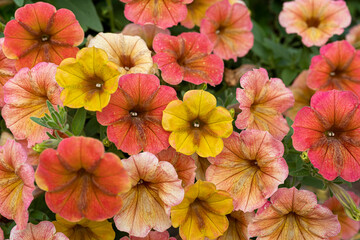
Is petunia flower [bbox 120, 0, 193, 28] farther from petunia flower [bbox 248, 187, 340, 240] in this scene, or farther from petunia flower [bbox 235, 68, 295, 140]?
petunia flower [bbox 248, 187, 340, 240]

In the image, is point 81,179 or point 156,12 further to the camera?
point 156,12

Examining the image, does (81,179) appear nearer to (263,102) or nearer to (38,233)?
(38,233)

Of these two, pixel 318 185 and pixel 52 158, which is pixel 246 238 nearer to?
pixel 318 185

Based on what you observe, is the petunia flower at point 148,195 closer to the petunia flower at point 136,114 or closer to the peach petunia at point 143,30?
the petunia flower at point 136,114

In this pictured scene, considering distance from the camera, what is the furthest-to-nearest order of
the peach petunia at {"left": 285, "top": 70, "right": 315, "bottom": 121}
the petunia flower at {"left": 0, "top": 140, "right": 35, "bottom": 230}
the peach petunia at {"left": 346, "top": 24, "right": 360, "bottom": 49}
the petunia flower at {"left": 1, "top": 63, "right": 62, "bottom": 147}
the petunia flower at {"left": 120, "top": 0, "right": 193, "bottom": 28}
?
the peach petunia at {"left": 346, "top": 24, "right": 360, "bottom": 49}, the peach petunia at {"left": 285, "top": 70, "right": 315, "bottom": 121}, the petunia flower at {"left": 120, "top": 0, "right": 193, "bottom": 28}, the petunia flower at {"left": 1, "top": 63, "right": 62, "bottom": 147}, the petunia flower at {"left": 0, "top": 140, "right": 35, "bottom": 230}

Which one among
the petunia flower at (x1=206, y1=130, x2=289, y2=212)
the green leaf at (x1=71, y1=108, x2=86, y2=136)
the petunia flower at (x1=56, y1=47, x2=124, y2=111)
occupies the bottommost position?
the petunia flower at (x1=206, y1=130, x2=289, y2=212)

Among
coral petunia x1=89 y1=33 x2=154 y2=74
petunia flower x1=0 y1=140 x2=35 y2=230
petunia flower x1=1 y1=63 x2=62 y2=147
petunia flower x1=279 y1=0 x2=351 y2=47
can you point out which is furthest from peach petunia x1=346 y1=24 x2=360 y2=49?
petunia flower x1=0 y1=140 x2=35 y2=230

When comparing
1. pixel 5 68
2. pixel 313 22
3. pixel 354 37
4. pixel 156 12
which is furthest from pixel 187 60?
pixel 354 37
